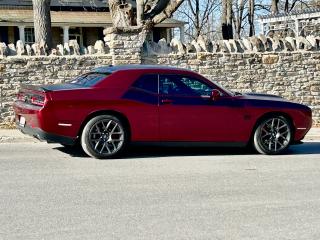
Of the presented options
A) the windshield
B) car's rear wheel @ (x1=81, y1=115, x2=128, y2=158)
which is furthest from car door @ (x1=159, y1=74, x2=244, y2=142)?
the windshield

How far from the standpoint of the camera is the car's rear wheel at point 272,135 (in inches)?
426

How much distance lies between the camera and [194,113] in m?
10.3

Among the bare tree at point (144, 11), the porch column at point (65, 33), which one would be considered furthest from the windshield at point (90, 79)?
the porch column at point (65, 33)

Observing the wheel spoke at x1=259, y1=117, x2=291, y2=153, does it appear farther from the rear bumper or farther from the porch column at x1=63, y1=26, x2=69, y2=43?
the porch column at x1=63, y1=26, x2=69, y2=43

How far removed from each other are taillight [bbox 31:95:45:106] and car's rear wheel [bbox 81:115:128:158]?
812 millimetres

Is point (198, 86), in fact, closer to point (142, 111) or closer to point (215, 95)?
point (215, 95)

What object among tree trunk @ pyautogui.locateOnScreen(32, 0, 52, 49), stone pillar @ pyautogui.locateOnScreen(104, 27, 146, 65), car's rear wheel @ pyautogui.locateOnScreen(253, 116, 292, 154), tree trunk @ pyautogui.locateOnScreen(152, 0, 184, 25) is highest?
tree trunk @ pyautogui.locateOnScreen(152, 0, 184, 25)

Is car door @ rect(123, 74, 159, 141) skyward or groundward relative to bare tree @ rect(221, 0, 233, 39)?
groundward

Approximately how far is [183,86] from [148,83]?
0.60m

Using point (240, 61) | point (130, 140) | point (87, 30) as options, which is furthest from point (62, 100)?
point (87, 30)

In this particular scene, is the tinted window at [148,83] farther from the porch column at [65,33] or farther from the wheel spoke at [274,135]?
the porch column at [65,33]

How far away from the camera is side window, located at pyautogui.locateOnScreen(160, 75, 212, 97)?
10.4 m

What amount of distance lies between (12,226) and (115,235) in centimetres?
106

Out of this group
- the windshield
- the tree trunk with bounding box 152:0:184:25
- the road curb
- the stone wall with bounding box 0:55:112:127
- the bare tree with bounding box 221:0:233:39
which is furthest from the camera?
the bare tree with bounding box 221:0:233:39
